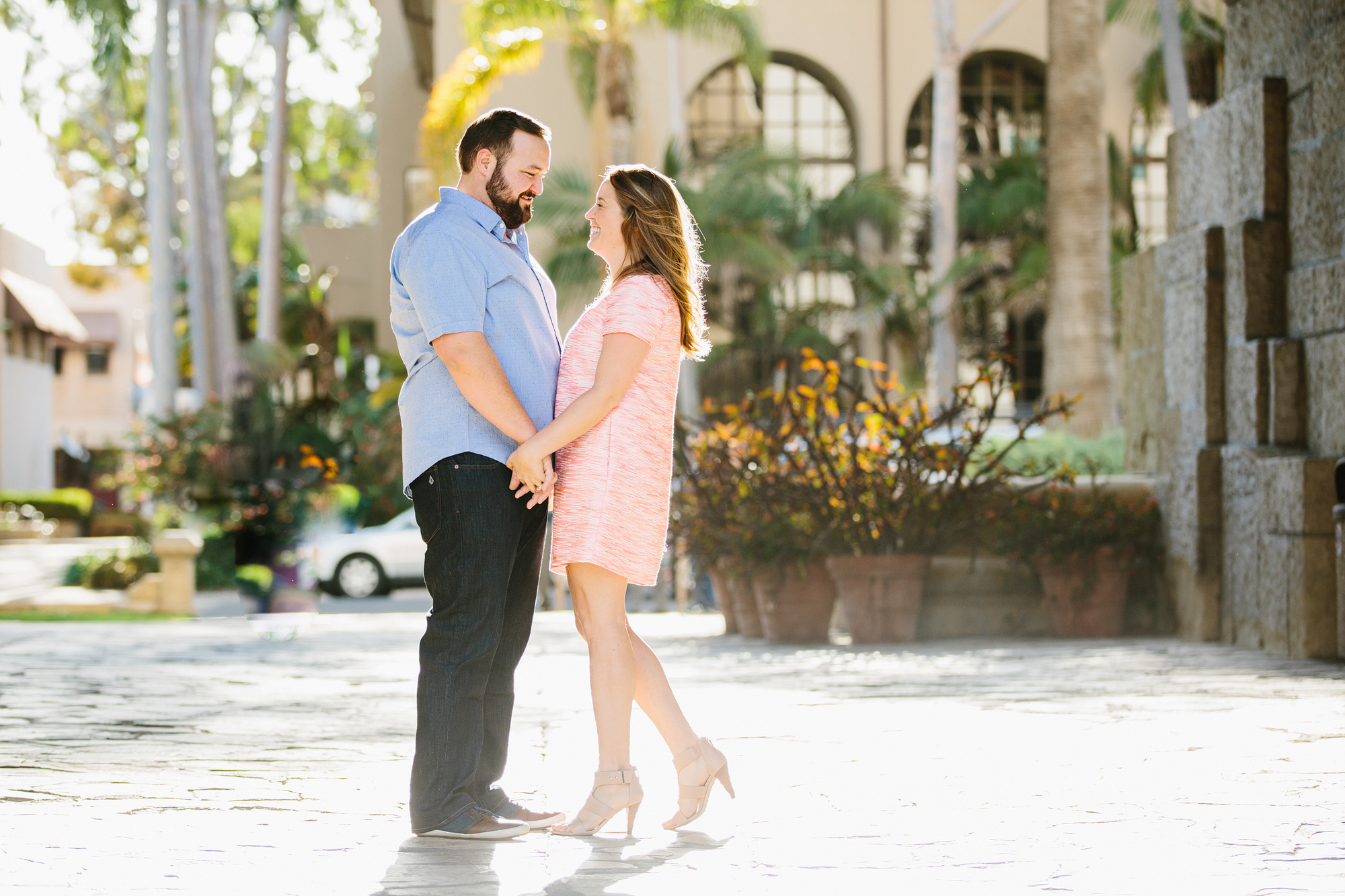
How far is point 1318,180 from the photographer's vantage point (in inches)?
288

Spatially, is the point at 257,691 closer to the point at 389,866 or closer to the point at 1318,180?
the point at 389,866

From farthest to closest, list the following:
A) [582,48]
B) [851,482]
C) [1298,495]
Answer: [582,48]
[851,482]
[1298,495]

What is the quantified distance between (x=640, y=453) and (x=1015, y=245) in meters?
19.4

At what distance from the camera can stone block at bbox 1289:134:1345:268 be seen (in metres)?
7.15

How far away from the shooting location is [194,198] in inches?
941

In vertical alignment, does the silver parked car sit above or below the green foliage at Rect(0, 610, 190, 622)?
above

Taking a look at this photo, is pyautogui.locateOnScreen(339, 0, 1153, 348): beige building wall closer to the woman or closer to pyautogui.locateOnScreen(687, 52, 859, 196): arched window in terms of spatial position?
pyautogui.locateOnScreen(687, 52, 859, 196): arched window

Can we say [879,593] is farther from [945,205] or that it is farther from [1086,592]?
[945,205]

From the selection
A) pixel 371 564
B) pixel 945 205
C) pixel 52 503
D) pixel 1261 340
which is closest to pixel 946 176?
pixel 945 205

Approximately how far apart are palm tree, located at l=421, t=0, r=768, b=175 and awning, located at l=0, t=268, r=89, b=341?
21189 mm

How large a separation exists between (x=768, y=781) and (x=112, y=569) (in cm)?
1794

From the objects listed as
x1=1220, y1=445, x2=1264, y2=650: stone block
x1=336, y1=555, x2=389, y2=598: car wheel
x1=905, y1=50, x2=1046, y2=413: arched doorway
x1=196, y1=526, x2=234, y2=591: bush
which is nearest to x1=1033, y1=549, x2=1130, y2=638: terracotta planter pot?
x1=1220, y1=445, x2=1264, y2=650: stone block

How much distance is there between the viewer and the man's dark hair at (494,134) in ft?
12.2

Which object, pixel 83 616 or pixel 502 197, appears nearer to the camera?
pixel 502 197
